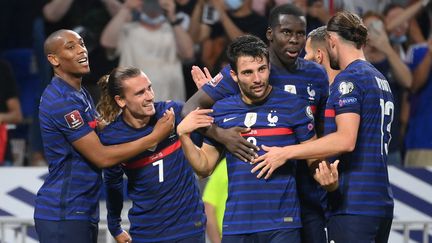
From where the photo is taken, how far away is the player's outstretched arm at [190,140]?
26.0 feet

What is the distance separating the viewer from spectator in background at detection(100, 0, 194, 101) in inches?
485

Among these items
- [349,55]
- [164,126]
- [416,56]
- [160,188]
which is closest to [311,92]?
[349,55]

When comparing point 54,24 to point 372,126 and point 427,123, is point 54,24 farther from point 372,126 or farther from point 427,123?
point 372,126

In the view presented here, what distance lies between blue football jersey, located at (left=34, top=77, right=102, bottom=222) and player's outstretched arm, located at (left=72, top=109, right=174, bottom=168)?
0.06m

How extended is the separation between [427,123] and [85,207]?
5.00 m

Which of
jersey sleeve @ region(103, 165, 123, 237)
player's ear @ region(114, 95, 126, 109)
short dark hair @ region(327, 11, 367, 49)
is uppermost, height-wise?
short dark hair @ region(327, 11, 367, 49)

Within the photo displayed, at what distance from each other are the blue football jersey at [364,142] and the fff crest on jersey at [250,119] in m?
0.52

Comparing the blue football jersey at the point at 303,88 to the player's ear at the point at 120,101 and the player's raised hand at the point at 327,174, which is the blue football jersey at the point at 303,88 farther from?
the player's ear at the point at 120,101

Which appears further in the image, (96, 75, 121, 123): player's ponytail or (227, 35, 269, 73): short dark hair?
(96, 75, 121, 123): player's ponytail

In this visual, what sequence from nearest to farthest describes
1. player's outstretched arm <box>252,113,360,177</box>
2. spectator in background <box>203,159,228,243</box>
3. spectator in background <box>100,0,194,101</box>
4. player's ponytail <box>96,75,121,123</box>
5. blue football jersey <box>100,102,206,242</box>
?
player's outstretched arm <box>252,113,360,177</box>
blue football jersey <box>100,102,206,242</box>
player's ponytail <box>96,75,121,123</box>
spectator in background <box>203,159,228,243</box>
spectator in background <box>100,0,194,101</box>

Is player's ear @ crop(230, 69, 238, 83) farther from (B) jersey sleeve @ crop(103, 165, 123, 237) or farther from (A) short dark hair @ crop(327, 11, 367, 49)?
(B) jersey sleeve @ crop(103, 165, 123, 237)

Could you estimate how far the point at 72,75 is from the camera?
335 inches

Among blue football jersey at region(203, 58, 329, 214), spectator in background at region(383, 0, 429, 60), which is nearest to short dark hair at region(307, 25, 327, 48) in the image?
blue football jersey at region(203, 58, 329, 214)

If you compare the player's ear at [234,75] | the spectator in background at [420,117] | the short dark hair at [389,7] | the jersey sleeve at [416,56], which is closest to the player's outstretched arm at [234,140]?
the player's ear at [234,75]
